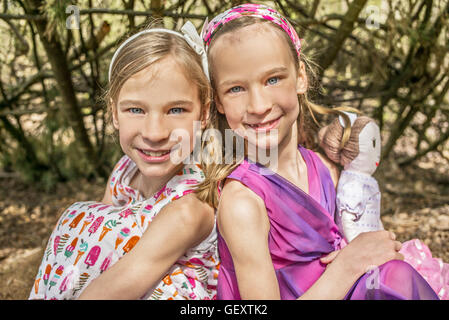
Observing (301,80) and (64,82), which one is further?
(64,82)

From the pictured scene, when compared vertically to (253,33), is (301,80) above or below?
below

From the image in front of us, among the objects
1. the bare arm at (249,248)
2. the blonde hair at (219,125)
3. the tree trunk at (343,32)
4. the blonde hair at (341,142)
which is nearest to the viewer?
the bare arm at (249,248)

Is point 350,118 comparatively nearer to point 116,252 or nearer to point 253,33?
point 253,33

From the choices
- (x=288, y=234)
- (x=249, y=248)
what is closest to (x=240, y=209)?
(x=249, y=248)

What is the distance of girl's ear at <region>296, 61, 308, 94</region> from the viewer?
1613mm

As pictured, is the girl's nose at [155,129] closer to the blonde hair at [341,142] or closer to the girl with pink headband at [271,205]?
the girl with pink headband at [271,205]

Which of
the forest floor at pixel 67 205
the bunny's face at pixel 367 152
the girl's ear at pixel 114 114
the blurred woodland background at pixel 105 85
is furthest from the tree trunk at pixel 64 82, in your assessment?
the bunny's face at pixel 367 152

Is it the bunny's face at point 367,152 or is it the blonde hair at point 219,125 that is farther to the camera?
the bunny's face at point 367,152

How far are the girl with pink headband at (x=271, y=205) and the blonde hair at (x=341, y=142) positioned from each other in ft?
0.62

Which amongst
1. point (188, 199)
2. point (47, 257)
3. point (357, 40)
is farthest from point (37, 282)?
point (357, 40)

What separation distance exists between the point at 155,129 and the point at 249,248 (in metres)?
0.46

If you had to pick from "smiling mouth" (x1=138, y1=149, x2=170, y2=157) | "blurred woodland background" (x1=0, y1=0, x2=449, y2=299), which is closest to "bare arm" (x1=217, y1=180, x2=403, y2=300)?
"smiling mouth" (x1=138, y1=149, x2=170, y2=157)

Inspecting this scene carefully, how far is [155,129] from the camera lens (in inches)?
57.7

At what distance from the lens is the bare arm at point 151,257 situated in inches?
55.3
